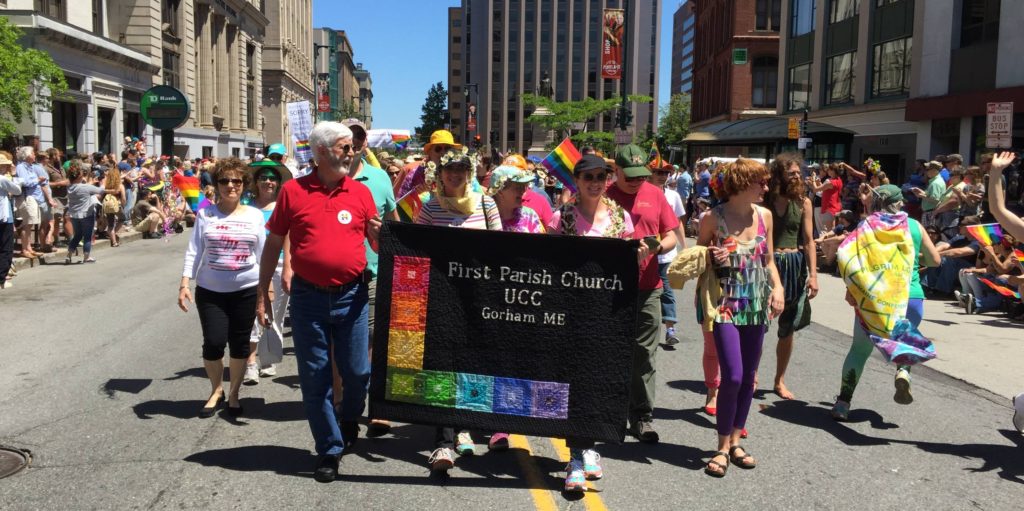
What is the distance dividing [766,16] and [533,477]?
173ft

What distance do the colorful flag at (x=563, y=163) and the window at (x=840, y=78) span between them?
30.6 m

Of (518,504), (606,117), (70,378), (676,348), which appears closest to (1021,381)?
A: (676,348)

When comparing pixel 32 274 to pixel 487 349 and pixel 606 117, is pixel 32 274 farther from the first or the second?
pixel 606 117

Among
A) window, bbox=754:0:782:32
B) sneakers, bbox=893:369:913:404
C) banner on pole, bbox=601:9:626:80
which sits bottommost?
sneakers, bbox=893:369:913:404

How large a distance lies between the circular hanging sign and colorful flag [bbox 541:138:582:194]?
20545 mm

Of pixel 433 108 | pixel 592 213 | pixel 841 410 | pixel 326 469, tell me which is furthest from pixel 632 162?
pixel 433 108

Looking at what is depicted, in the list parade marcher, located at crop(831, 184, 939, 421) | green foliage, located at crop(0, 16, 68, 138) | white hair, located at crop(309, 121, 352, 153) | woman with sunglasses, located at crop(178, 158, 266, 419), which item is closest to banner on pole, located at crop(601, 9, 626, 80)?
green foliage, located at crop(0, 16, 68, 138)

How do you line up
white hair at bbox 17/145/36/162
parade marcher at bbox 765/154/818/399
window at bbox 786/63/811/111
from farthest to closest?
window at bbox 786/63/811/111
white hair at bbox 17/145/36/162
parade marcher at bbox 765/154/818/399

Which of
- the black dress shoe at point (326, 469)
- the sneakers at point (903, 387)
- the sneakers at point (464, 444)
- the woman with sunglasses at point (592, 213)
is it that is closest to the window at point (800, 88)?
the sneakers at point (903, 387)

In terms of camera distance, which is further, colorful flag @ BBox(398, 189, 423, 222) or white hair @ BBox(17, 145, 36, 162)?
white hair @ BBox(17, 145, 36, 162)

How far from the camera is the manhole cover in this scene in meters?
4.94

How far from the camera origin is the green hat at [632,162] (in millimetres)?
5609

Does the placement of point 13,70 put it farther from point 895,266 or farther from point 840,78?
point 840,78

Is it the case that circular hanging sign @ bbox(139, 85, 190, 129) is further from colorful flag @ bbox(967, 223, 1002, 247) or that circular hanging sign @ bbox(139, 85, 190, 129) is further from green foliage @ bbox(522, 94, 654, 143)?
green foliage @ bbox(522, 94, 654, 143)
